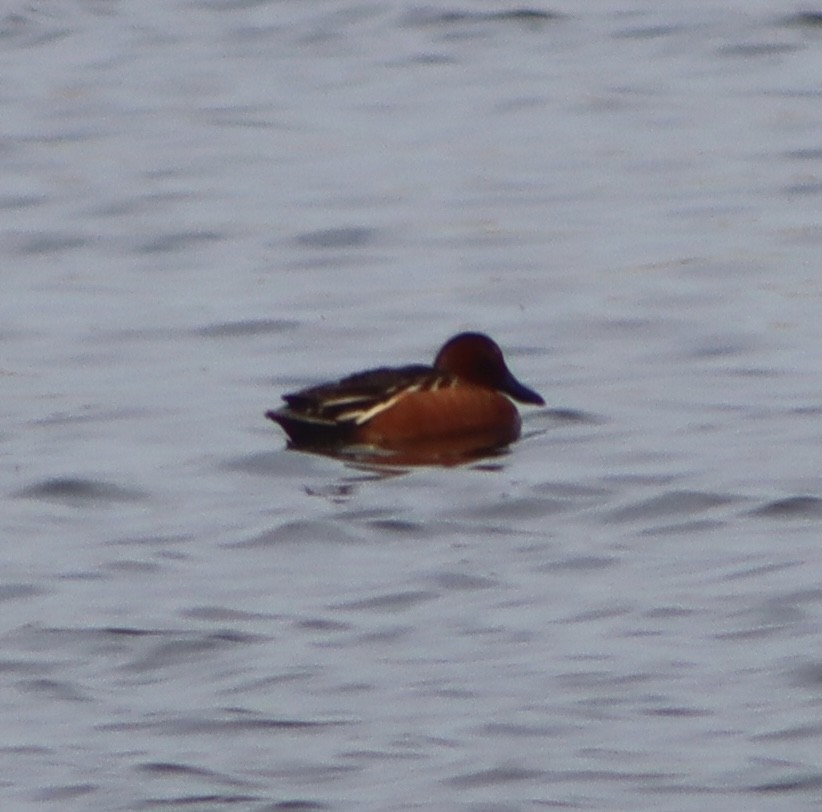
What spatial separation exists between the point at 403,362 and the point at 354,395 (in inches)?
66.2

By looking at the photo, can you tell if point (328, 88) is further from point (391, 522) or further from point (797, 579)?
point (797, 579)

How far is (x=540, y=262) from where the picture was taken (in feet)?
A: 48.2

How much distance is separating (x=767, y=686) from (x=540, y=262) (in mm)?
7370

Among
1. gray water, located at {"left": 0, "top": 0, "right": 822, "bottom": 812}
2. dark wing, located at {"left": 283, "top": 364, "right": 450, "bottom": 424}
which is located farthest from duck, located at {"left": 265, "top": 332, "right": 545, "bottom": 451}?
gray water, located at {"left": 0, "top": 0, "right": 822, "bottom": 812}

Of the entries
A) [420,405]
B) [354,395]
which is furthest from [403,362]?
[354,395]

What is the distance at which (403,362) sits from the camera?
12.9 m

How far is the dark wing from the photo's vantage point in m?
11.1

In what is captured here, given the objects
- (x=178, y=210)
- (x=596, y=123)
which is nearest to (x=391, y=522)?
(x=178, y=210)

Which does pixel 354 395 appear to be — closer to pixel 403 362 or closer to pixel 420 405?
pixel 420 405

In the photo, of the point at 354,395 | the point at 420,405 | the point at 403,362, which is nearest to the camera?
the point at 354,395

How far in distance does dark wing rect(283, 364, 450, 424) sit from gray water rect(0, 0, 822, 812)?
0.76 feet

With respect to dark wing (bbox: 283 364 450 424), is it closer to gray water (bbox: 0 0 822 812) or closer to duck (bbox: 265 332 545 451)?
duck (bbox: 265 332 545 451)

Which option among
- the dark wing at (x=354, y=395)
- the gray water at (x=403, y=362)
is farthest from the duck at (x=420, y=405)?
the gray water at (x=403, y=362)

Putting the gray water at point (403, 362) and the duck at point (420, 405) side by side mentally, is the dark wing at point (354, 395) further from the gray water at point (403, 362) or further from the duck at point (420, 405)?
the gray water at point (403, 362)
